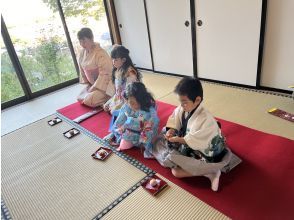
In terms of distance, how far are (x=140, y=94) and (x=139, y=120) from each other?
0.24 m

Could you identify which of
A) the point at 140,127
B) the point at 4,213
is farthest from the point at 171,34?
the point at 4,213

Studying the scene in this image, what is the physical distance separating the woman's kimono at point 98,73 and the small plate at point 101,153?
1.12m

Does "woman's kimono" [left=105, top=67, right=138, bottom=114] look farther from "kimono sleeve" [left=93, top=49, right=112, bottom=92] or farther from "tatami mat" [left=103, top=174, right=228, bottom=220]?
"tatami mat" [left=103, top=174, right=228, bottom=220]

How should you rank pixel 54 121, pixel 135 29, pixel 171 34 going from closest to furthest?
1. pixel 54 121
2. pixel 171 34
3. pixel 135 29

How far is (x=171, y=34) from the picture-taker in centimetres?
381

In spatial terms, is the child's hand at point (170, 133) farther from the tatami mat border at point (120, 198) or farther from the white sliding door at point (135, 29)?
the white sliding door at point (135, 29)

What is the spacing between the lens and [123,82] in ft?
9.04

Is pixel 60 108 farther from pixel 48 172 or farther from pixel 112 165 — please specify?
pixel 112 165

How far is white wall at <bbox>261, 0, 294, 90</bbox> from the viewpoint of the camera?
2576mm

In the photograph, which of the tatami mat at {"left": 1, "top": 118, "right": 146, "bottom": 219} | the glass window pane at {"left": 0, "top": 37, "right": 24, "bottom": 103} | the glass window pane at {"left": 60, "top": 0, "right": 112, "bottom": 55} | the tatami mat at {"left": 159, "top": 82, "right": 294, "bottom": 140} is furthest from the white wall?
the glass window pane at {"left": 0, "top": 37, "right": 24, "bottom": 103}

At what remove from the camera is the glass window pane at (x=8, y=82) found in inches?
150

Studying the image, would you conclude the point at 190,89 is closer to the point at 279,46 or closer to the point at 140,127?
the point at 140,127

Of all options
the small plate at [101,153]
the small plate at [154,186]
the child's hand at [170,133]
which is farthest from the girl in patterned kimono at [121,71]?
the small plate at [154,186]

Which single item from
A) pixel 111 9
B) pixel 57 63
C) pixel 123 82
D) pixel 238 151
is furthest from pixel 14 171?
pixel 111 9
